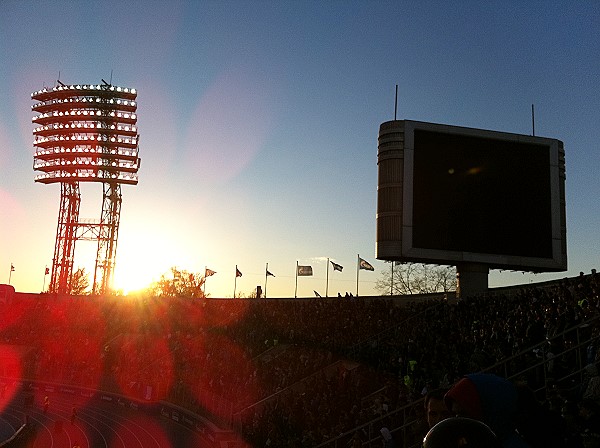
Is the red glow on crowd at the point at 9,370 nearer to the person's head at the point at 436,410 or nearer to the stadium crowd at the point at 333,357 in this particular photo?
the stadium crowd at the point at 333,357

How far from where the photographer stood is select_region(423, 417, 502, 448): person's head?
2.18 meters

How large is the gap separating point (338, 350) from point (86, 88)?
49.0 metres

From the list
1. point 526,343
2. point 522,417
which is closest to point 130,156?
point 526,343

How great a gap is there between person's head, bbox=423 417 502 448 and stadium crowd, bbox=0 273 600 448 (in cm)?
155

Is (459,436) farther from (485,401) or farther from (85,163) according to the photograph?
(85,163)

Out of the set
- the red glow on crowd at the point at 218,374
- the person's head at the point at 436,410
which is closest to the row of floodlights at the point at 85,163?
the red glow on crowd at the point at 218,374

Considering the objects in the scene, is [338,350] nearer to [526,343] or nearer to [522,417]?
[526,343]

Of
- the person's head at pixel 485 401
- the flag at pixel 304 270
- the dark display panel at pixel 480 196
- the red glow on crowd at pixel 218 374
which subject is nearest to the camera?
the person's head at pixel 485 401

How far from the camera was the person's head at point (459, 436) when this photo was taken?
2.18 meters

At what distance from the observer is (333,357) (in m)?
27.3

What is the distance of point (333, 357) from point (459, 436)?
25.6 metres

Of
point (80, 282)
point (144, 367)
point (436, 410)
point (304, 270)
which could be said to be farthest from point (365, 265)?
point (80, 282)

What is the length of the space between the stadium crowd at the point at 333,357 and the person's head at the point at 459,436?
5.07 ft

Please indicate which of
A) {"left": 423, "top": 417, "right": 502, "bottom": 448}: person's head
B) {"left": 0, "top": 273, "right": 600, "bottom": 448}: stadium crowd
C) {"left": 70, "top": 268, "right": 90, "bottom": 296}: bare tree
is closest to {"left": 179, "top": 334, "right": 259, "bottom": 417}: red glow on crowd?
{"left": 0, "top": 273, "right": 600, "bottom": 448}: stadium crowd
